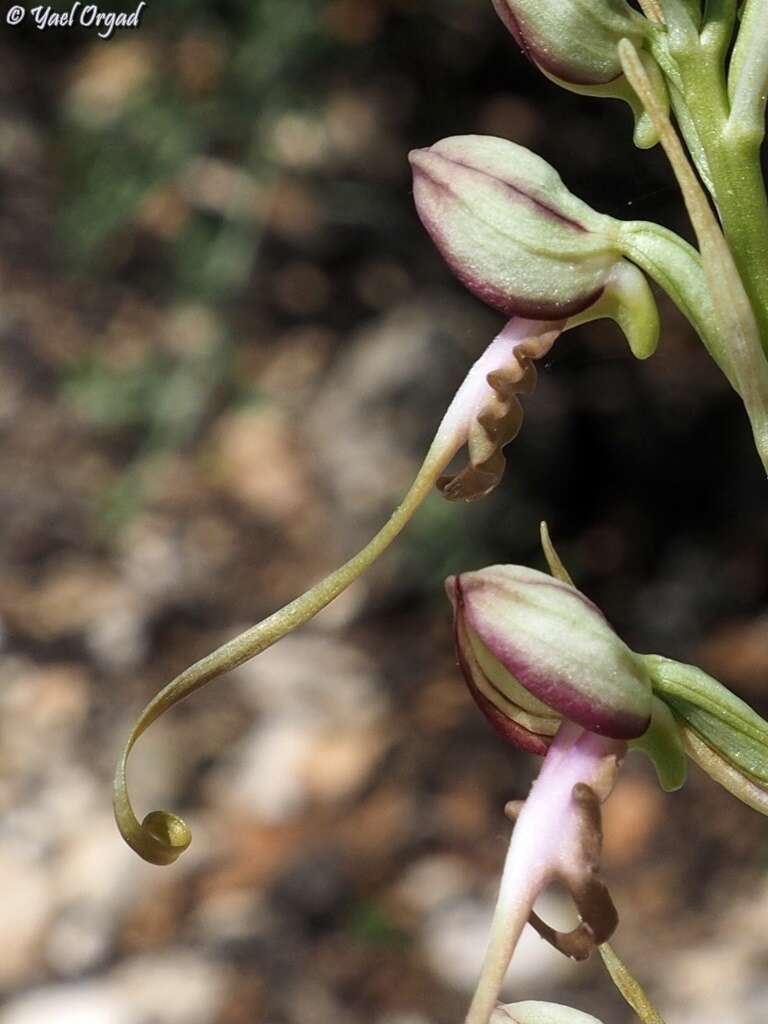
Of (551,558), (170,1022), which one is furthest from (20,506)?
(551,558)

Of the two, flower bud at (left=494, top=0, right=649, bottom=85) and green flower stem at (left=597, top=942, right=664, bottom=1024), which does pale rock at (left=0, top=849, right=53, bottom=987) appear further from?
flower bud at (left=494, top=0, right=649, bottom=85)

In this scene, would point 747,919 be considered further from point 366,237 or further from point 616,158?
point 366,237

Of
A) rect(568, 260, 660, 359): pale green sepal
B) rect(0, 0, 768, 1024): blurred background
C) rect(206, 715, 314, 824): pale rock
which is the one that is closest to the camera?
rect(568, 260, 660, 359): pale green sepal

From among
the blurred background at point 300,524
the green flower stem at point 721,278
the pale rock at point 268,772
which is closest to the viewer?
the green flower stem at point 721,278

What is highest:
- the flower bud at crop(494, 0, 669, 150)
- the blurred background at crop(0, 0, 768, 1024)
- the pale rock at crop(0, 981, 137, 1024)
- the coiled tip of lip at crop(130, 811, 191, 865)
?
the flower bud at crop(494, 0, 669, 150)

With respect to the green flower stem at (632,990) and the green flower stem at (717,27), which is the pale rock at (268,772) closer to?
the green flower stem at (632,990)

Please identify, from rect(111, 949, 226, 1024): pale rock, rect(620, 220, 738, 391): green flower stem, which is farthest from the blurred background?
→ rect(620, 220, 738, 391): green flower stem

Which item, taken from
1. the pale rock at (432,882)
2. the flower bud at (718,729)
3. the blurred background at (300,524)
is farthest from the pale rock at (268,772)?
the flower bud at (718,729)
